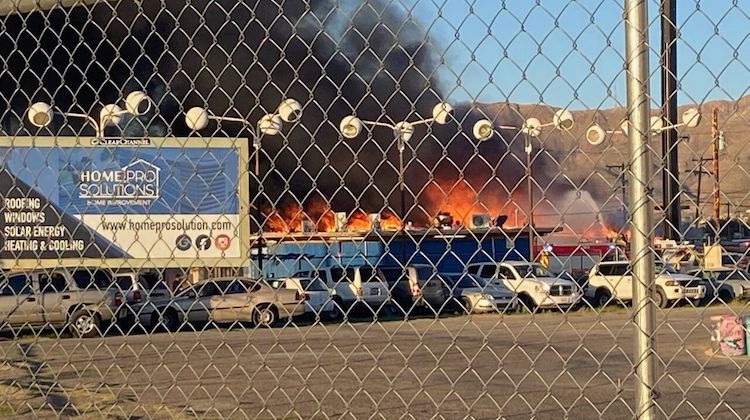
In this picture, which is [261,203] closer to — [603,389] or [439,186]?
[439,186]

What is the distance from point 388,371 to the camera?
1005 cm

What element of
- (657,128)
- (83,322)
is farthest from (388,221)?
(83,322)

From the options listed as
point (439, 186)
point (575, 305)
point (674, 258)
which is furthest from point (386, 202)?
point (674, 258)

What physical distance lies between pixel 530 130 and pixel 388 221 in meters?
1.24

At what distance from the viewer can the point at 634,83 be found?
280 cm

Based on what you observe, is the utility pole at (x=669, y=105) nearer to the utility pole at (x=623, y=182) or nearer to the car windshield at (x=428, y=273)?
the utility pole at (x=623, y=182)

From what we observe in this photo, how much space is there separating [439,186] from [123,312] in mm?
2606

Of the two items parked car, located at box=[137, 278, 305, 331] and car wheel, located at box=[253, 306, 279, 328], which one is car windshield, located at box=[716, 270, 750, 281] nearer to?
parked car, located at box=[137, 278, 305, 331]

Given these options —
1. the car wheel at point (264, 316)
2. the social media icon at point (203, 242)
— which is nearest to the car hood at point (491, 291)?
the social media icon at point (203, 242)

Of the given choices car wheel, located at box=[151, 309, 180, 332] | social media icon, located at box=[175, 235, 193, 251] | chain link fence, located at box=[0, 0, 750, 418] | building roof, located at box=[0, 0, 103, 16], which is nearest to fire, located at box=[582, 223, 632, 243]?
chain link fence, located at box=[0, 0, 750, 418]

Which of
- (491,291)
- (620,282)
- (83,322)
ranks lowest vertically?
(83,322)

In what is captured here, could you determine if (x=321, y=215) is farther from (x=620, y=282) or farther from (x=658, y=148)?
(x=658, y=148)

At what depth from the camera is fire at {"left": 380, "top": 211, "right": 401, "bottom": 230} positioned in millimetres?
4078

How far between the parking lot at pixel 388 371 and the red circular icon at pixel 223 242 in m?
0.82
